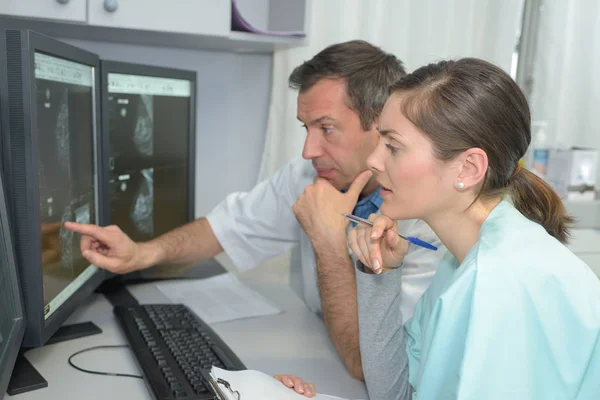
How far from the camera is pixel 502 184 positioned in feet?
3.21

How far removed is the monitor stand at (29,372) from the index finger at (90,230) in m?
0.20

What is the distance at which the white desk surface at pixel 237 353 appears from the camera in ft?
3.33

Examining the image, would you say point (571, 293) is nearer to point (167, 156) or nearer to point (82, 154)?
point (82, 154)

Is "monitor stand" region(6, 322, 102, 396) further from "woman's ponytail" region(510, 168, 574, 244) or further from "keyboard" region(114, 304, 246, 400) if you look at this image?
"woman's ponytail" region(510, 168, 574, 244)

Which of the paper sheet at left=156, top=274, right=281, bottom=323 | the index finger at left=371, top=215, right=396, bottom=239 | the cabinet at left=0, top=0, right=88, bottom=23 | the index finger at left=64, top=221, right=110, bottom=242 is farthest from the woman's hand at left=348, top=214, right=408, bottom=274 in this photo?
the cabinet at left=0, top=0, right=88, bottom=23

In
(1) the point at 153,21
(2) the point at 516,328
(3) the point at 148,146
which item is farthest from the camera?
(3) the point at 148,146

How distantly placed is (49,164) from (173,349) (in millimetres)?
397

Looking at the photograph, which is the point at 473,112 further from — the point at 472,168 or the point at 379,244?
the point at 379,244

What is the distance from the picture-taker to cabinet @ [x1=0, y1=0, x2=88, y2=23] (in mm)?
1272

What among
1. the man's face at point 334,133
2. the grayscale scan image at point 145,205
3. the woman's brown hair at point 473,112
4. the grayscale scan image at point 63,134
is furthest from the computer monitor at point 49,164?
the woman's brown hair at point 473,112

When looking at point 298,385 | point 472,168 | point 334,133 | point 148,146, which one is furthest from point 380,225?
point 148,146

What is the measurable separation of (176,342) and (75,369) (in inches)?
7.2

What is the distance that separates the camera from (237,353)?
1.20 meters

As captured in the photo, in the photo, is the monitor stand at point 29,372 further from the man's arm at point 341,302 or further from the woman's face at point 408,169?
the woman's face at point 408,169
